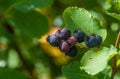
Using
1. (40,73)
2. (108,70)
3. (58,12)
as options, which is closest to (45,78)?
(40,73)

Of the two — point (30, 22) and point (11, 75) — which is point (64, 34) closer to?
point (11, 75)

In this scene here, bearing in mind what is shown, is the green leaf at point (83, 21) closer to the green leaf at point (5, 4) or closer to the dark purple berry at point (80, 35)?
the dark purple berry at point (80, 35)

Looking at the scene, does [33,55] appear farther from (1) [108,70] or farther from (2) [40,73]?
(1) [108,70]

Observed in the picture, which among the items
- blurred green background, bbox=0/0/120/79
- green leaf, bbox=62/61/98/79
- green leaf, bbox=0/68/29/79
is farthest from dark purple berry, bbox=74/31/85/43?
blurred green background, bbox=0/0/120/79

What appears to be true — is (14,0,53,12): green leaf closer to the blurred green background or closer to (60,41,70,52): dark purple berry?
the blurred green background

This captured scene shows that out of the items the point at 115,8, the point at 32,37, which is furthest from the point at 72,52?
the point at 32,37

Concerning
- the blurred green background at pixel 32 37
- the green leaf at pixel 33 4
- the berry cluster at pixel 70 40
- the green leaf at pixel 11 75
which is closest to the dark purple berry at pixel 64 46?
the berry cluster at pixel 70 40
